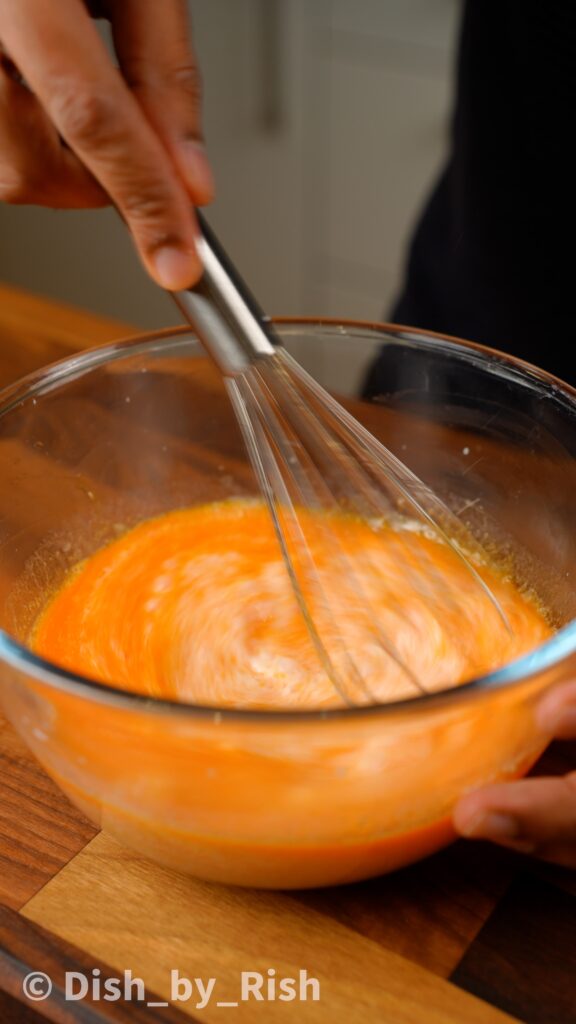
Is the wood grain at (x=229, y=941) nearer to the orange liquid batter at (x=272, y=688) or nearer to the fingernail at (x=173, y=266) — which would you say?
the orange liquid batter at (x=272, y=688)

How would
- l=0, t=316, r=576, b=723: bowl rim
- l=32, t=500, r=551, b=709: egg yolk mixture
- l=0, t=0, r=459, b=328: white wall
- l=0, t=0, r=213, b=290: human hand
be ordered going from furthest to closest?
l=0, t=0, r=459, b=328: white wall < l=32, t=500, r=551, b=709: egg yolk mixture < l=0, t=0, r=213, b=290: human hand < l=0, t=316, r=576, b=723: bowl rim

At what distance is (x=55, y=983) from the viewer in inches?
21.8

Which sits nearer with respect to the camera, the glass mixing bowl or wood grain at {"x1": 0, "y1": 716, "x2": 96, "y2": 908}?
the glass mixing bowl

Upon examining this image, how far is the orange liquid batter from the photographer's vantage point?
0.49 meters

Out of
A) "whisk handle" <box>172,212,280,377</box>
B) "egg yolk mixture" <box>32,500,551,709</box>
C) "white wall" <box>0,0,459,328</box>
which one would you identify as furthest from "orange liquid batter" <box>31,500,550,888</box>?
"white wall" <box>0,0,459,328</box>

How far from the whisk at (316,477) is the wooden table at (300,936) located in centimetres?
11

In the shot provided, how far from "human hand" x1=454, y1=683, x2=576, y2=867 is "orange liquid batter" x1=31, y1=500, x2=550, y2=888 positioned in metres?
0.01

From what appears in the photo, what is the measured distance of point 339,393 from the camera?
2.96 feet

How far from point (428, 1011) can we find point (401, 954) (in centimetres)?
3

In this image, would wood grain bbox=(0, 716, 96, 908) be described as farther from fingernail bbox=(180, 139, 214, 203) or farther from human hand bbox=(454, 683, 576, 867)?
fingernail bbox=(180, 139, 214, 203)

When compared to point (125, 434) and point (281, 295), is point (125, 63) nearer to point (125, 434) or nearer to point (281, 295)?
point (125, 434)

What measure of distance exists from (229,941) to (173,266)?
1.18ft

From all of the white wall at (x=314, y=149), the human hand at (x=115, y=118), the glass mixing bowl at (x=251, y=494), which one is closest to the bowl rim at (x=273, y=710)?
the glass mixing bowl at (x=251, y=494)

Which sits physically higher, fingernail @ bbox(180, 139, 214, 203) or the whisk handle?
fingernail @ bbox(180, 139, 214, 203)
